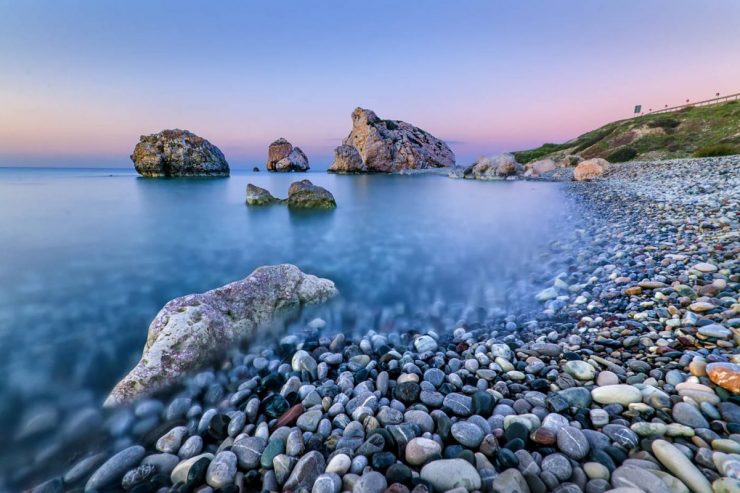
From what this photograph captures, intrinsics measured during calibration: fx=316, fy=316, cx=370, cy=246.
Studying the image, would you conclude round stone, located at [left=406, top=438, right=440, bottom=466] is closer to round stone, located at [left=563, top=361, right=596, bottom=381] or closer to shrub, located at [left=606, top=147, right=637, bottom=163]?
round stone, located at [left=563, top=361, right=596, bottom=381]

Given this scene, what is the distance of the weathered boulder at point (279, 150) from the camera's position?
260 feet

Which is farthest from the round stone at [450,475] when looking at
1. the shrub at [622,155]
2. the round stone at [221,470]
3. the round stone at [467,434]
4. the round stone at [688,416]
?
the shrub at [622,155]

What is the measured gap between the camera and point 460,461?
6.86 ft

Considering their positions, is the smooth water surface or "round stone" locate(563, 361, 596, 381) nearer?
"round stone" locate(563, 361, 596, 381)

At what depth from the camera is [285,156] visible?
7950cm

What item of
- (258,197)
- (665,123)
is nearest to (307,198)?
(258,197)

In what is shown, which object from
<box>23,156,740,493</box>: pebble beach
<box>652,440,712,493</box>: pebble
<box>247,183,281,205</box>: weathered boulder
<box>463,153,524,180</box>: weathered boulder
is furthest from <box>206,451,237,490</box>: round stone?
<box>463,153,524,180</box>: weathered boulder

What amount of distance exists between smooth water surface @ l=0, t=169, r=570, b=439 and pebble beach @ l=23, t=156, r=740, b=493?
1.17m

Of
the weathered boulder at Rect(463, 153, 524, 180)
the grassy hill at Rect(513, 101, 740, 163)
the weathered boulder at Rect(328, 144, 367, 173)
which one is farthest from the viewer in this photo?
the weathered boulder at Rect(328, 144, 367, 173)

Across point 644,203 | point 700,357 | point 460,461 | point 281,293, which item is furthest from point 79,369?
point 644,203

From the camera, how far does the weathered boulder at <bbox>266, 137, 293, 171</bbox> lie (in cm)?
7925

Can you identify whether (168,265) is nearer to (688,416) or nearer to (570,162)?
(688,416)

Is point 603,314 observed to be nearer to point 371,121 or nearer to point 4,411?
point 4,411

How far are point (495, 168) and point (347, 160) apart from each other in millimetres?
31495
